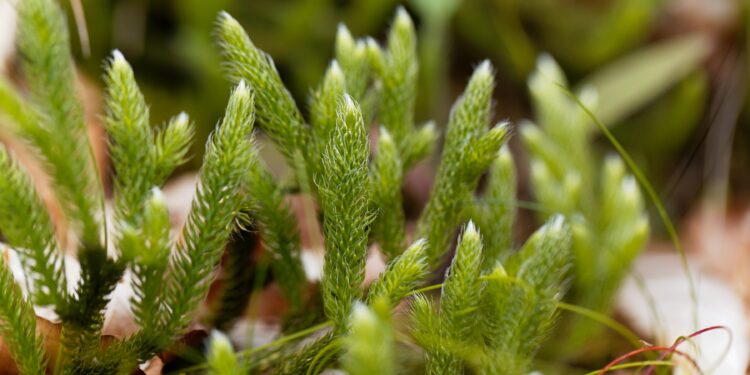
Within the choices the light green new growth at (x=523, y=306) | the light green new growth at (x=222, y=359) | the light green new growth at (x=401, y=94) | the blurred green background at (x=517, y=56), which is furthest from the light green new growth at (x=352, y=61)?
the blurred green background at (x=517, y=56)

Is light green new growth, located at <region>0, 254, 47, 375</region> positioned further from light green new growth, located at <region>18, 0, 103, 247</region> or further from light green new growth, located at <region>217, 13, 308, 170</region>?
light green new growth, located at <region>217, 13, 308, 170</region>

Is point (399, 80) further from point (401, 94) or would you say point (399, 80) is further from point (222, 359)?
point (222, 359)

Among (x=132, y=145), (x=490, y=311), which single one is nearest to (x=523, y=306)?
(x=490, y=311)

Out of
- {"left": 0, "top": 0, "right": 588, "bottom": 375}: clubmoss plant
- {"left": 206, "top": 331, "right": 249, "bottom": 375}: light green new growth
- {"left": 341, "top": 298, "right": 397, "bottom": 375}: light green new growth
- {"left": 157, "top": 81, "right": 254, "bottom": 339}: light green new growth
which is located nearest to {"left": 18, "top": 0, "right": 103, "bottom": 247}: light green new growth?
{"left": 0, "top": 0, "right": 588, "bottom": 375}: clubmoss plant

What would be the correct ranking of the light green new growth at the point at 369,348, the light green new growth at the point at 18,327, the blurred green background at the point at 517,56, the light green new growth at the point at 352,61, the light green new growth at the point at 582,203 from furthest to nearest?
the blurred green background at the point at 517,56
the light green new growth at the point at 582,203
the light green new growth at the point at 352,61
the light green new growth at the point at 18,327
the light green new growth at the point at 369,348

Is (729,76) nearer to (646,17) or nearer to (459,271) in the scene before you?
(646,17)

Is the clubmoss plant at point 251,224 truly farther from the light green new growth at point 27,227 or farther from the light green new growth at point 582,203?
the light green new growth at point 582,203

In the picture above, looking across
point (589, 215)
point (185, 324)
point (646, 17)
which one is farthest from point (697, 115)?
point (185, 324)

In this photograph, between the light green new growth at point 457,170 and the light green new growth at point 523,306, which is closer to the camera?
the light green new growth at point 523,306
